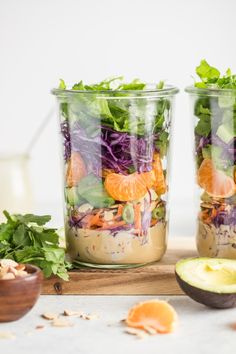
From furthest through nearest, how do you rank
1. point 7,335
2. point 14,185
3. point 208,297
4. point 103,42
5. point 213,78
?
1. point 103,42
2. point 14,185
3. point 213,78
4. point 208,297
5. point 7,335

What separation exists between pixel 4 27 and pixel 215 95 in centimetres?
151

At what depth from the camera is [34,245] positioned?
6.39ft

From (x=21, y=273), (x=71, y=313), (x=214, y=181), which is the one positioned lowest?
(x=71, y=313)

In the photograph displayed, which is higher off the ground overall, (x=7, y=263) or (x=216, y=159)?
(x=216, y=159)

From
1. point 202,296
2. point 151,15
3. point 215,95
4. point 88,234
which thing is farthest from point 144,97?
point 151,15

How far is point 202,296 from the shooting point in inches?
71.0

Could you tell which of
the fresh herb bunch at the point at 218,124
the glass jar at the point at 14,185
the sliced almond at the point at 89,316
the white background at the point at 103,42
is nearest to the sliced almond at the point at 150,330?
the sliced almond at the point at 89,316

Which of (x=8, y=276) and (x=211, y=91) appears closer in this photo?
(x=8, y=276)

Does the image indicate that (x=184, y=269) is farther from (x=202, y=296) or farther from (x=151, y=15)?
(x=151, y=15)

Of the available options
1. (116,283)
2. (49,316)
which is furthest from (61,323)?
(116,283)

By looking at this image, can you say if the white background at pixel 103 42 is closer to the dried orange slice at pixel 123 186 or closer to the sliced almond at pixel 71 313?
the dried orange slice at pixel 123 186

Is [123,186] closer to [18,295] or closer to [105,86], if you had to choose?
[105,86]

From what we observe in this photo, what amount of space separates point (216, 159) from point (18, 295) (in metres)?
0.59

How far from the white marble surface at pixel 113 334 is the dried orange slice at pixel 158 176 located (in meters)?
0.28
